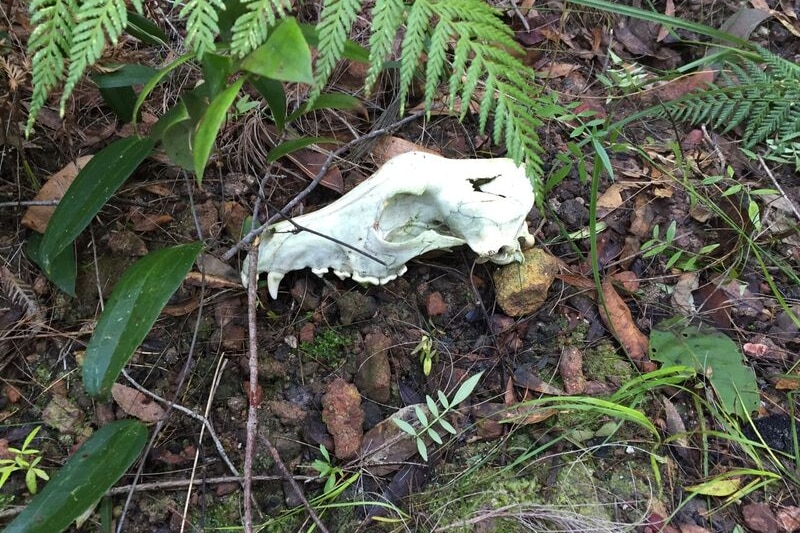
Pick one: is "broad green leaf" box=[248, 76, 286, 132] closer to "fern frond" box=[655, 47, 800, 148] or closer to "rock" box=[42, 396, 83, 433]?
A: "rock" box=[42, 396, 83, 433]

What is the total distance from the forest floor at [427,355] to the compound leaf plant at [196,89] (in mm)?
168

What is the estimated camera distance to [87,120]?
1840 millimetres

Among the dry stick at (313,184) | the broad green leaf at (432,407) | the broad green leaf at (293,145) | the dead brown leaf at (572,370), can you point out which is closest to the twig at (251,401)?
the dry stick at (313,184)

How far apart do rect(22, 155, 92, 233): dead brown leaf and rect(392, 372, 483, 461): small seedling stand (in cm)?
117

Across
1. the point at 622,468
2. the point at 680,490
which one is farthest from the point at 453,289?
the point at 680,490

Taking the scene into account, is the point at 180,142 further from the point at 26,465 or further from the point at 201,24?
the point at 26,465

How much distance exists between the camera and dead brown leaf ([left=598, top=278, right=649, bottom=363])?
1809 mm

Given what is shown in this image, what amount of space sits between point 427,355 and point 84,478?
0.94m

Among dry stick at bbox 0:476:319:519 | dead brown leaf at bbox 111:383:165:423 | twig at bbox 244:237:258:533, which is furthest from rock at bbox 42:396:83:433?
twig at bbox 244:237:258:533

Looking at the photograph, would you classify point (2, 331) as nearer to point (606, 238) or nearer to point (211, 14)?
point (211, 14)

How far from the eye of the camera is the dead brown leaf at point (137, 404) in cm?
156

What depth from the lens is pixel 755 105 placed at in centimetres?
214

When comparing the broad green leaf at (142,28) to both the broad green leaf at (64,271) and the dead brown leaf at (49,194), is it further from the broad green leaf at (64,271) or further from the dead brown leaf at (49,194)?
the broad green leaf at (64,271)

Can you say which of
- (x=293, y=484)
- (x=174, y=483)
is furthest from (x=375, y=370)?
(x=174, y=483)
